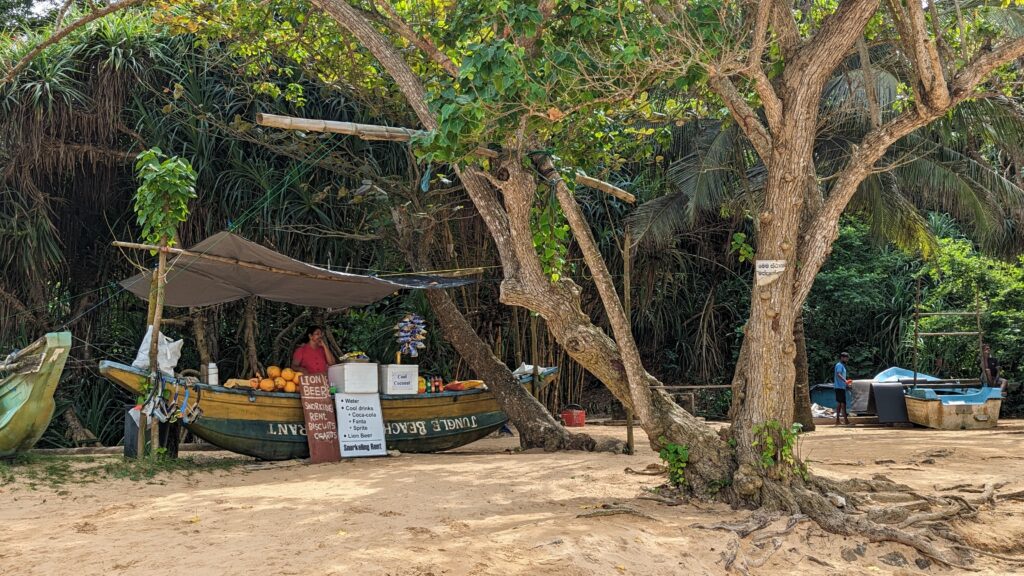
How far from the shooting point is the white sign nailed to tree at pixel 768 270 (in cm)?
588

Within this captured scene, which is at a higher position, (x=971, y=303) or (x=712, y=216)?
(x=712, y=216)

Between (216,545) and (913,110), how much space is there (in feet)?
16.3

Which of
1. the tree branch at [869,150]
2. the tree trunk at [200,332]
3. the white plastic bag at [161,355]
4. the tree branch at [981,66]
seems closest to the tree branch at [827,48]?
the tree branch at [869,150]

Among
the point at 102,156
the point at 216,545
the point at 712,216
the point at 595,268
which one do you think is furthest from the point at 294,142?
the point at 712,216

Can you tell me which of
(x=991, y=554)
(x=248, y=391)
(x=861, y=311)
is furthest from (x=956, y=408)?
(x=248, y=391)

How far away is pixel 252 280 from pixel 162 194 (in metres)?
1.37

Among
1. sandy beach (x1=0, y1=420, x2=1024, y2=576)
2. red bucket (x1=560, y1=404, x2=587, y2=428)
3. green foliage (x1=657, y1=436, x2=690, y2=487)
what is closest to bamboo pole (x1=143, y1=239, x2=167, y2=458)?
sandy beach (x1=0, y1=420, x2=1024, y2=576)

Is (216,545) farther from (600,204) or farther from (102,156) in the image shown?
(600,204)

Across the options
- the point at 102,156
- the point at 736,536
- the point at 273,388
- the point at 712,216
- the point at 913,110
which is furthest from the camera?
the point at 712,216

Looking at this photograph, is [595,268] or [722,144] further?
[722,144]

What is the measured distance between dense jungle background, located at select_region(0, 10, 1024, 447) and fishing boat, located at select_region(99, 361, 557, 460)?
1289 mm

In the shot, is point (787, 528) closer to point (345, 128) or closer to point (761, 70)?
point (761, 70)

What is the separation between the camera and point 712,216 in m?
14.3

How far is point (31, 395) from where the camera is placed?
701 centimetres
